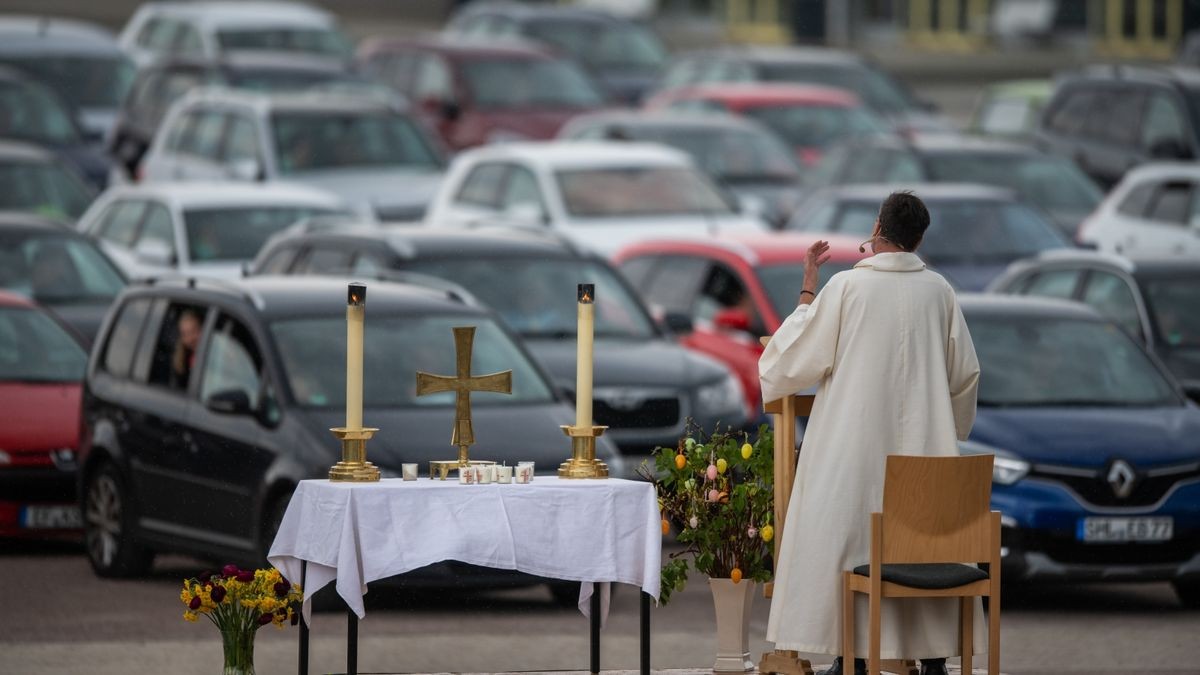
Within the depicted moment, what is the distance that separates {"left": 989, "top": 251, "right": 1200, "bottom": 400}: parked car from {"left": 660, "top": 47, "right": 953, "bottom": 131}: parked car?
15299mm

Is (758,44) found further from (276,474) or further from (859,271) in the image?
(859,271)

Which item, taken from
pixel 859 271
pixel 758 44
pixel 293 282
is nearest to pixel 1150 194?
pixel 293 282

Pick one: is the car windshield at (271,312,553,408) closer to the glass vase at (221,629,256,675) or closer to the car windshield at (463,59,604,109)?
the glass vase at (221,629,256,675)

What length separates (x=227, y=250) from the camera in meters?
20.7

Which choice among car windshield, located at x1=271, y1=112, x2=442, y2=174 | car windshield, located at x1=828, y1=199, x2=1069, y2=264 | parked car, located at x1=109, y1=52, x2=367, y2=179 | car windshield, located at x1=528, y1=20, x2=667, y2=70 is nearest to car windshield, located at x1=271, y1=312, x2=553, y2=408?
car windshield, located at x1=828, y1=199, x2=1069, y2=264

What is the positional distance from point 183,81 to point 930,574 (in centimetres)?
2103

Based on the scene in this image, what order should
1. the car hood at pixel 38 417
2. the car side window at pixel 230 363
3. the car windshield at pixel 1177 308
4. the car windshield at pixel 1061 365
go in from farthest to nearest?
1. the car windshield at pixel 1177 308
2. the car hood at pixel 38 417
3. the car windshield at pixel 1061 365
4. the car side window at pixel 230 363

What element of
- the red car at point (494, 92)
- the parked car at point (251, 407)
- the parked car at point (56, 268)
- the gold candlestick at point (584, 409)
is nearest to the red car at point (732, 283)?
the parked car at point (251, 407)

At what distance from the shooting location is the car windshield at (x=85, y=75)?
30.0 meters

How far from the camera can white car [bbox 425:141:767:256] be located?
2170 cm

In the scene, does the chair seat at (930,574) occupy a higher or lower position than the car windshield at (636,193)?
lower

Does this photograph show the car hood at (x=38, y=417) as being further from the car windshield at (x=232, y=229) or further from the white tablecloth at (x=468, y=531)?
the white tablecloth at (x=468, y=531)

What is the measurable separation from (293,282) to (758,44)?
1450 inches

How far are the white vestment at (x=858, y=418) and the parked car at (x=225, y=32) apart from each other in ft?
79.3
